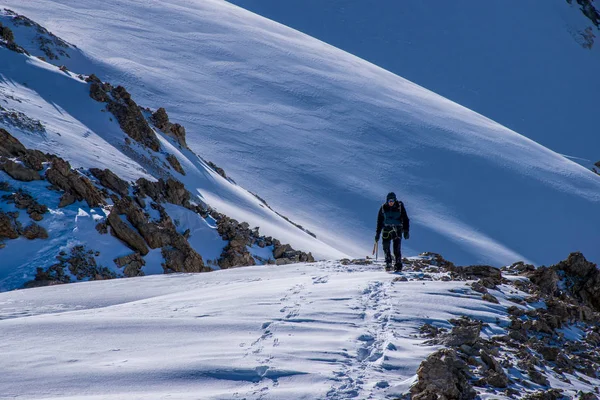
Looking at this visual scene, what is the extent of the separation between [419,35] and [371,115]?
40840mm

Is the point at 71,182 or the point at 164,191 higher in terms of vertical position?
the point at 71,182

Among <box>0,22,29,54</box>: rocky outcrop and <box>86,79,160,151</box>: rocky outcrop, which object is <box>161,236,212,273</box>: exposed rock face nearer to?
<box>86,79,160,151</box>: rocky outcrop

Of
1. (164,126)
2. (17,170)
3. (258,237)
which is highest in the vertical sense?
(164,126)

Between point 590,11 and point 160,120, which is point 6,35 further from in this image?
point 590,11

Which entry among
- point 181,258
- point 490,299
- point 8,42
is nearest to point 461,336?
point 490,299

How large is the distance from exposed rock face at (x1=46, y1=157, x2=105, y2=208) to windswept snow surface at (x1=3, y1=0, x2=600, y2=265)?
686 centimetres

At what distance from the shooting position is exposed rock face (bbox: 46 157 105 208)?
539 inches

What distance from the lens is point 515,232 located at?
3070 centimetres

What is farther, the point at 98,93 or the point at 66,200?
the point at 98,93

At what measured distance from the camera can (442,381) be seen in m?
6.00

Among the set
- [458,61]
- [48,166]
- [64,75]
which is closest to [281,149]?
[64,75]

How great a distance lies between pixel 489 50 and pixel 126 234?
65.5m

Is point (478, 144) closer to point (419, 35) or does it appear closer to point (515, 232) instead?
point (515, 232)

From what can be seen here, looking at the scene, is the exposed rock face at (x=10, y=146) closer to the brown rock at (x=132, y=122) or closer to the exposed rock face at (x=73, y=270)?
the exposed rock face at (x=73, y=270)
